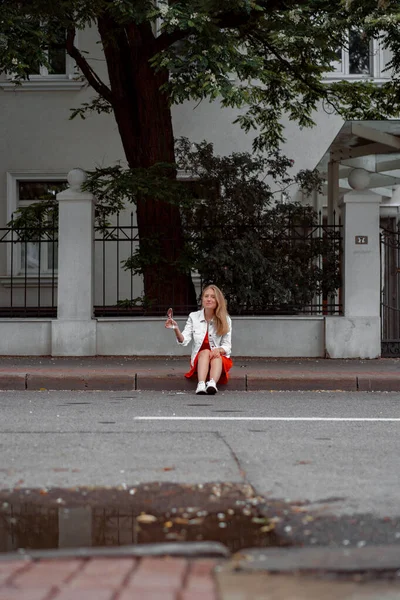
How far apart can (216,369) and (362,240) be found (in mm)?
4560

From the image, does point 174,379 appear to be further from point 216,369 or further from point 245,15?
point 245,15

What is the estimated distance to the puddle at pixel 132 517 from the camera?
4.01 meters

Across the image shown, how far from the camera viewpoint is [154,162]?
1435 cm

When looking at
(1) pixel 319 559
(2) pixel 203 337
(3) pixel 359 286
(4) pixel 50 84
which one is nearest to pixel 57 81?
(4) pixel 50 84

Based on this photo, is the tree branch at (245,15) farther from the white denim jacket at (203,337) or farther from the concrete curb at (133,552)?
the concrete curb at (133,552)

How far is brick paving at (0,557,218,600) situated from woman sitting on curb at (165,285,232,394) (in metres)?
6.91

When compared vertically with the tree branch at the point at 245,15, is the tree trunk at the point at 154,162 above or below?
below

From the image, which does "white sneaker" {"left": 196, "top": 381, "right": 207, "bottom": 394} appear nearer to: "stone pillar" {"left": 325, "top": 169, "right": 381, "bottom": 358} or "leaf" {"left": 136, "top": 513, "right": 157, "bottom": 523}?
"stone pillar" {"left": 325, "top": 169, "right": 381, "bottom": 358}

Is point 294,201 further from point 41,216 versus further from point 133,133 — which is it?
point 41,216

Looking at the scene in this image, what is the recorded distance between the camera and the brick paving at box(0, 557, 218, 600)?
124 inches

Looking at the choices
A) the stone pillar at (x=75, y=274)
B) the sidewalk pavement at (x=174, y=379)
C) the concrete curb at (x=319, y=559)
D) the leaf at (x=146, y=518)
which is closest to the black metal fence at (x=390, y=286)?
the sidewalk pavement at (x=174, y=379)

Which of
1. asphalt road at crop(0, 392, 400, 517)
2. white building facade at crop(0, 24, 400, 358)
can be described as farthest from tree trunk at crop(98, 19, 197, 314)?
asphalt road at crop(0, 392, 400, 517)

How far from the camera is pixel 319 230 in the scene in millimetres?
14430

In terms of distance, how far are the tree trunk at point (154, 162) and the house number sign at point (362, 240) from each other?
105 inches
